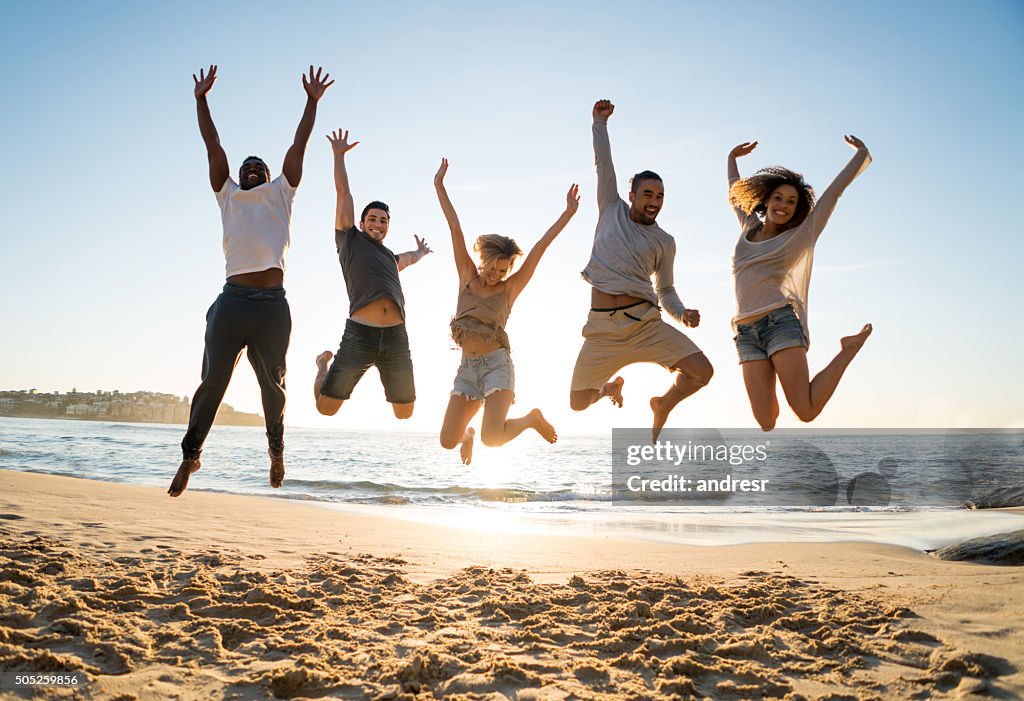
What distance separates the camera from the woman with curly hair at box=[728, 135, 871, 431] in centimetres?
488

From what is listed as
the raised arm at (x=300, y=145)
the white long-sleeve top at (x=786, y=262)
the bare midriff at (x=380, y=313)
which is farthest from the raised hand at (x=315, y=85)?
the white long-sleeve top at (x=786, y=262)

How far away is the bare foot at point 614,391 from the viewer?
5855mm

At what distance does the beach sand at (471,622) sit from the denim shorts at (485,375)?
1.74 meters

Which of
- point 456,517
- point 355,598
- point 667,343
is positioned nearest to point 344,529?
point 456,517

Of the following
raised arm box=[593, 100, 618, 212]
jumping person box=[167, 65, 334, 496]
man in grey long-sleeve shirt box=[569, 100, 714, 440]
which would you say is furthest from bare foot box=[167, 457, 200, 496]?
raised arm box=[593, 100, 618, 212]

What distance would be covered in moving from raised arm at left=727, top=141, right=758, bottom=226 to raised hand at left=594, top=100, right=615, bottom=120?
42.6 inches

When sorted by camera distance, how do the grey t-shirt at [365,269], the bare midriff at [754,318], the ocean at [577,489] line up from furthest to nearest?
the ocean at [577,489] < the grey t-shirt at [365,269] < the bare midriff at [754,318]

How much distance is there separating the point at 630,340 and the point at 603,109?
1961 mm

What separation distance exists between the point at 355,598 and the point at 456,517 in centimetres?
751

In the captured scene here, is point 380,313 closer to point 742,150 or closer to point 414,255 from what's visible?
point 414,255

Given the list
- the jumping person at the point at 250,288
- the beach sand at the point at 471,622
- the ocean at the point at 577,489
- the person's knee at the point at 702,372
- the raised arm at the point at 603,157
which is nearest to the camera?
the beach sand at the point at 471,622

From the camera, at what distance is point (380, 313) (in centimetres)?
588

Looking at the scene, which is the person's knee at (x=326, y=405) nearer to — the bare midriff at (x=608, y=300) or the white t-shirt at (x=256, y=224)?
the white t-shirt at (x=256, y=224)

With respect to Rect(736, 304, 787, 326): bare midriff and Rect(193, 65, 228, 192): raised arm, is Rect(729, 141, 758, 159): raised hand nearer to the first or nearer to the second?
Rect(736, 304, 787, 326): bare midriff
